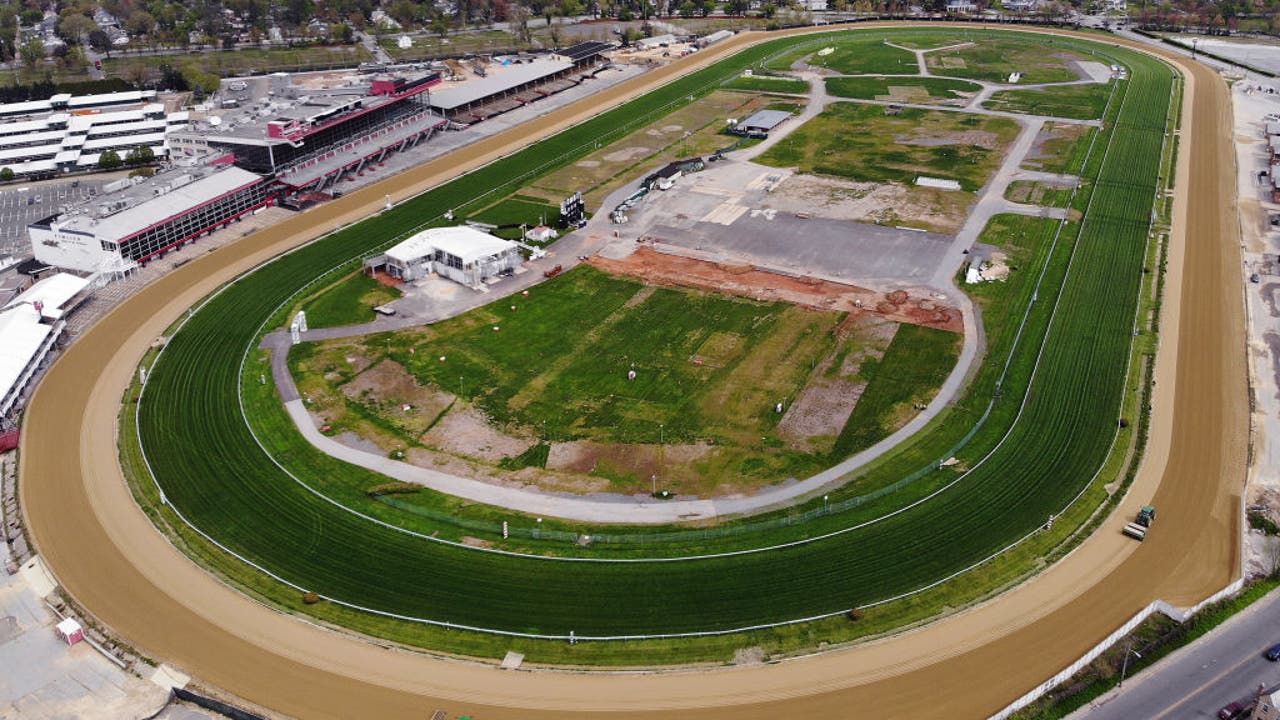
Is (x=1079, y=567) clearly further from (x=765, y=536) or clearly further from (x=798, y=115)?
(x=798, y=115)

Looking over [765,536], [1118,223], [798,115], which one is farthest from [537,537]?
[798,115]

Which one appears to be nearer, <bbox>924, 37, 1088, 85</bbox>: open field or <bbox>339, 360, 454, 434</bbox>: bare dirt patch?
<bbox>339, 360, 454, 434</bbox>: bare dirt patch

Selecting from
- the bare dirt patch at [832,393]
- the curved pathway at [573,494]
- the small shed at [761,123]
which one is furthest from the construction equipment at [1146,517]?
the small shed at [761,123]

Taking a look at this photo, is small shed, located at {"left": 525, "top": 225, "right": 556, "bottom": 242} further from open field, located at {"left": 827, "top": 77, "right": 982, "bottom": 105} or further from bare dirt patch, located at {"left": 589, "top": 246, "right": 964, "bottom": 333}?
open field, located at {"left": 827, "top": 77, "right": 982, "bottom": 105}

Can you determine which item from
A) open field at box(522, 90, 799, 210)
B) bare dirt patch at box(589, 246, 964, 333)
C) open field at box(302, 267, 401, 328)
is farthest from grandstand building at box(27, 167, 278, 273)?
bare dirt patch at box(589, 246, 964, 333)

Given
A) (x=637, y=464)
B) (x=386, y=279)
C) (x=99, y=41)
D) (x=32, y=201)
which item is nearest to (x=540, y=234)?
(x=386, y=279)
